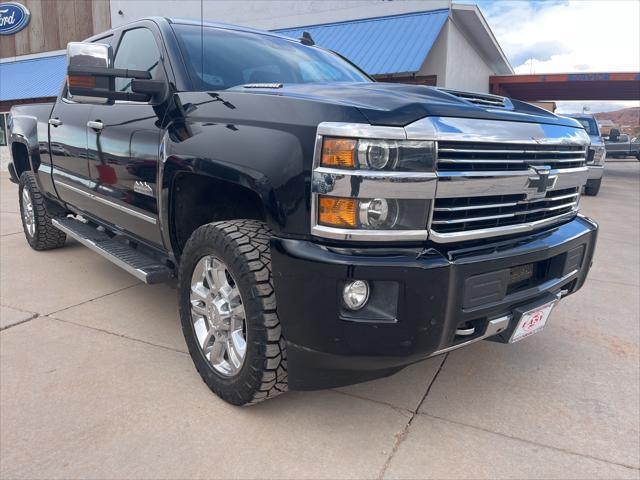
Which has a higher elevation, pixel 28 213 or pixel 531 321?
pixel 531 321

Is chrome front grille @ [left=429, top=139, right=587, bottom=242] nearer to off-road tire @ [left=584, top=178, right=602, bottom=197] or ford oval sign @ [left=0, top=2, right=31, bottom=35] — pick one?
off-road tire @ [left=584, top=178, right=602, bottom=197]

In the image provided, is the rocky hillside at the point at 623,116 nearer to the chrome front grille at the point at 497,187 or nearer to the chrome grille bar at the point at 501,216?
the chrome grille bar at the point at 501,216

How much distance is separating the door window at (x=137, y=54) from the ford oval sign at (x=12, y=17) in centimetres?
2203

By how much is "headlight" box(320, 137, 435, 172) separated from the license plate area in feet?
2.85

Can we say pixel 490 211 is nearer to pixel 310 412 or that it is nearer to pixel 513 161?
pixel 513 161

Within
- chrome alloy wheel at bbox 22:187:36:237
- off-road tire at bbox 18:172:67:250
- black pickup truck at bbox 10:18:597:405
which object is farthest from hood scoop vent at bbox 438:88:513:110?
chrome alloy wheel at bbox 22:187:36:237

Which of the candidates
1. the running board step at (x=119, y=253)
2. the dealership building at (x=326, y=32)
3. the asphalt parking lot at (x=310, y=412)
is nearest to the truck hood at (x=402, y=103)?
the running board step at (x=119, y=253)

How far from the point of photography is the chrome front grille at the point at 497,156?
2.02 m

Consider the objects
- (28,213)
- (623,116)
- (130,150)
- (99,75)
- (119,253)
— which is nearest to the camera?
(99,75)

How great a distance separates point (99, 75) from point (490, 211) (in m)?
2.18

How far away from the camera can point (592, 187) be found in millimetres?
12242

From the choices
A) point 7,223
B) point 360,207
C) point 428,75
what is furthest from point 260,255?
point 428,75

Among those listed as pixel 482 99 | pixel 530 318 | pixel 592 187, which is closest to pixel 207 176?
pixel 482 99

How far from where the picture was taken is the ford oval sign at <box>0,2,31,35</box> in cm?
2142
